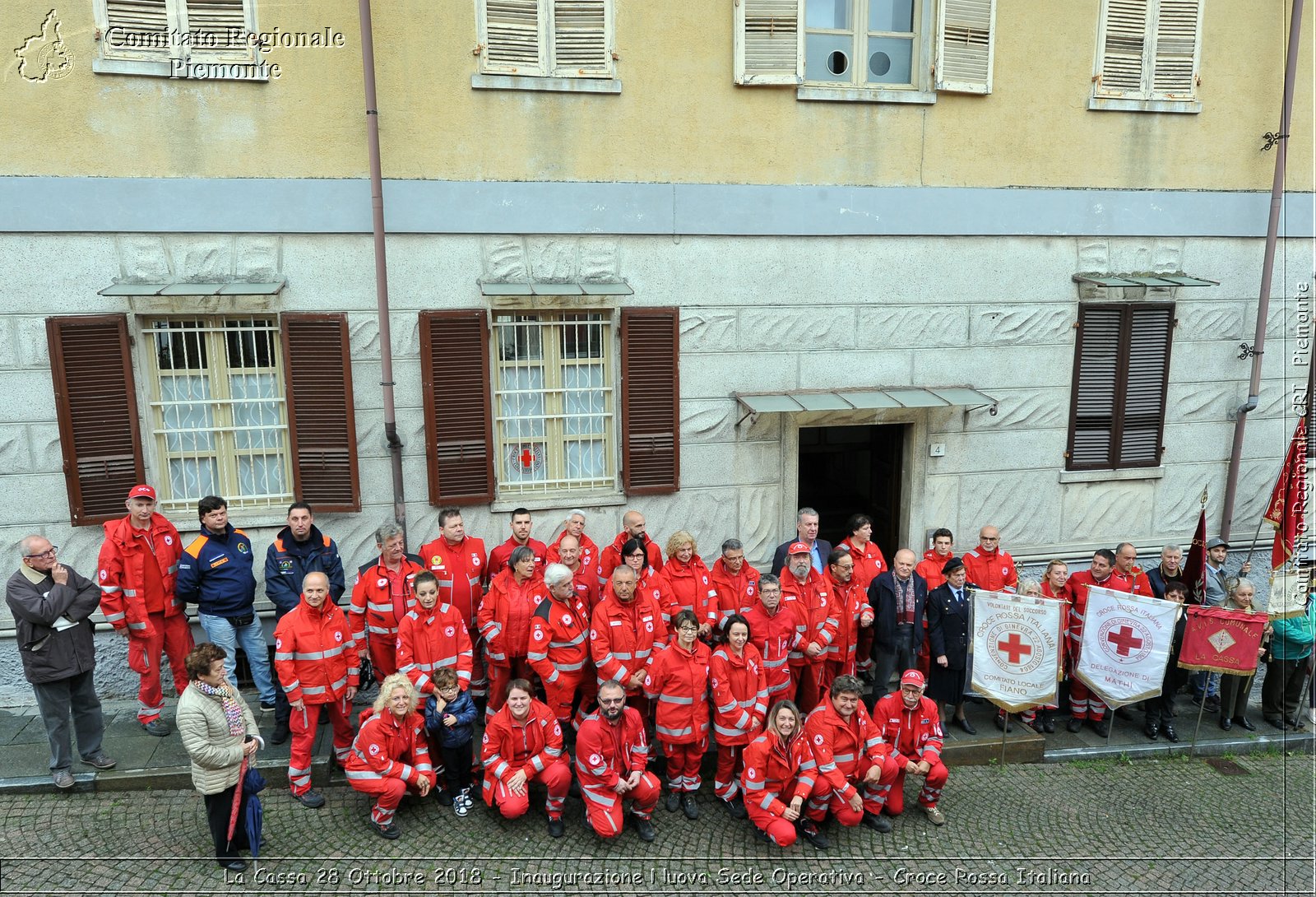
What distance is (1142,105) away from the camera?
28.1 ft

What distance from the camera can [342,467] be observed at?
25.2ft

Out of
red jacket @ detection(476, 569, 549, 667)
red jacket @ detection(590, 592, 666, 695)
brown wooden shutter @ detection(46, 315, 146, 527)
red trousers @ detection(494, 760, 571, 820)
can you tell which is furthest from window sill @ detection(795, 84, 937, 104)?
brown wooden shutter @ detection(46, 315, 146, 527)

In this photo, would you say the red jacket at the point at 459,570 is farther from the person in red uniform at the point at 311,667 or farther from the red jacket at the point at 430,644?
the person in red uniform at the point at 311,667

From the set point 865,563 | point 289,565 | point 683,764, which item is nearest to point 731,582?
point 865,563

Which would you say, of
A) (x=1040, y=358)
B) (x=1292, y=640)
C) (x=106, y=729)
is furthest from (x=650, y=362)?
(x=1292, y=640)

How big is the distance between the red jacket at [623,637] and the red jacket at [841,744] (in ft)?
4.17

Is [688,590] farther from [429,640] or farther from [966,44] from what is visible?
[966,44]

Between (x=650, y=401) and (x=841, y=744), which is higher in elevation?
(x=650, y=401)

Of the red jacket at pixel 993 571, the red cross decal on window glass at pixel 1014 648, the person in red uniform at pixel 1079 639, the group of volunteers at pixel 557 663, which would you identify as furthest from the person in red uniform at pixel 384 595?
the person in red uniform at pixel 1079 639

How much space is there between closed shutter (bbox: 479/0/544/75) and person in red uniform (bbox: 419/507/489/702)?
12.7 feet

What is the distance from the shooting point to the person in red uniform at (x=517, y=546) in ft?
23.9

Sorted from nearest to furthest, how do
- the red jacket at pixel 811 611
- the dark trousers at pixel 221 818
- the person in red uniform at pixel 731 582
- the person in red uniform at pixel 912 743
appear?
the dark trousers at pixel 221 818 → the person in red uniform at pixel 912 743 → the red jacket at pixel 811 611 → the person in red uniform at pixel 731 582

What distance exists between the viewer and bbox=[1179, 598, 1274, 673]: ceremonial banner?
7.11 m

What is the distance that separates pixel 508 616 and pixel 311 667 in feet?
4.70
